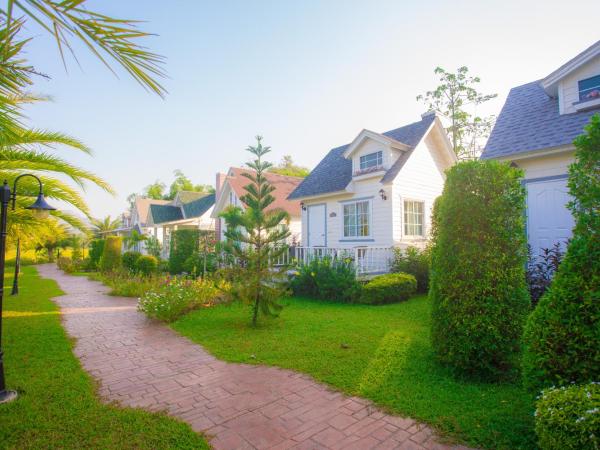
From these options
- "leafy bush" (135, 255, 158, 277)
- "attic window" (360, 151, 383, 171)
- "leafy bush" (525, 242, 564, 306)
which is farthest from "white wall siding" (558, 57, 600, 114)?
"leafy bush" (135, 255, 158, 277)

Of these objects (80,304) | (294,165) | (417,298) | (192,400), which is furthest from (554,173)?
(294,165)

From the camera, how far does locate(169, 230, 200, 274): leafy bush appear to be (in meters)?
15.9

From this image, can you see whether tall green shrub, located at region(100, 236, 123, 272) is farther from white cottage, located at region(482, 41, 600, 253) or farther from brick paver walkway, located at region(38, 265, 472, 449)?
white cottage, located at region(482, 41, 600, 253)

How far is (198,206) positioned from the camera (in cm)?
2852

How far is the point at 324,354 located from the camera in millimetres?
4910

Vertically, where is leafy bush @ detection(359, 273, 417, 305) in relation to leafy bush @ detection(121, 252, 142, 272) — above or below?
below

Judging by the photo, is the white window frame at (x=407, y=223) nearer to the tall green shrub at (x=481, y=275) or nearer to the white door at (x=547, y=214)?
the white door at (x=547, y=214)

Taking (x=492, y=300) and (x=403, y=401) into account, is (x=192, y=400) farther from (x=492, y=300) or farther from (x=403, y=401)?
(x=492, y=300)

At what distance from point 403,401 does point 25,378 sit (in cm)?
461

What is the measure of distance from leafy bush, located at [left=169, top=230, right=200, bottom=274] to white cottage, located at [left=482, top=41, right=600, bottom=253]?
12.9 metres

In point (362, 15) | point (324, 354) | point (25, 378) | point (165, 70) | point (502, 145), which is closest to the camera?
point (165, 70)

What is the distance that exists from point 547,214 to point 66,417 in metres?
9.77

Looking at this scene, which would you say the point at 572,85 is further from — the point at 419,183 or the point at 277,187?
the point at 277,187

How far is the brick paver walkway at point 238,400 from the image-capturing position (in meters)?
→ 2.83
